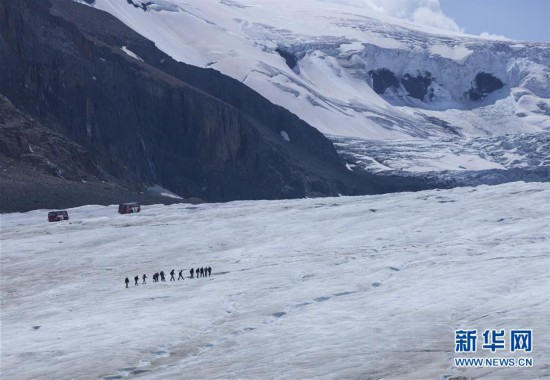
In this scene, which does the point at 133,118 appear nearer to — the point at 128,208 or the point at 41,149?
the point at 41,149

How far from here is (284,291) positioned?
56312 mm

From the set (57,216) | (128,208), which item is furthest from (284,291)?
(128,208)

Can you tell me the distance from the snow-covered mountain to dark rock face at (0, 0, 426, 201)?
56.7 m

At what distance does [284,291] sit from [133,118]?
12205 cm

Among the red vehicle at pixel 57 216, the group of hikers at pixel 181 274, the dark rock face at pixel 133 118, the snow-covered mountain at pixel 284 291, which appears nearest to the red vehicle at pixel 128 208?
the snow-covered mountain at pixel 284 291

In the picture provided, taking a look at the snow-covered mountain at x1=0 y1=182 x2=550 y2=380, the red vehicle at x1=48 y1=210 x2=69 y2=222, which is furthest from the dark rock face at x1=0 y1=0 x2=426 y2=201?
the snow-covered mountain at x1=0 y1=182 x2=550 y2=380

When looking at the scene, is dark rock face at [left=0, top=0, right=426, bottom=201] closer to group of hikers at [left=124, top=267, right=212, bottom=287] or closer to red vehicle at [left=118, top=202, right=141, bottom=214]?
red vehicle at [left=118, top=202, right=141, bottom=214]

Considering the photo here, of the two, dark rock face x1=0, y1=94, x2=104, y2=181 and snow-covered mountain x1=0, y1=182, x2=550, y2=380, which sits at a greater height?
dark rock face x1=0, y1=94, x2=104, y2=181

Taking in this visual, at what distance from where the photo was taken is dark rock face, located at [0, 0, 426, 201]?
495 ft

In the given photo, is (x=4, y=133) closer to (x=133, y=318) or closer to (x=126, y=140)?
(x=126, y=140)

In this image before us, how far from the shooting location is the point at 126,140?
549 ft

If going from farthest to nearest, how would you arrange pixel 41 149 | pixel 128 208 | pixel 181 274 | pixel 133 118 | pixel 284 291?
pixel 133 118 → pixel 41 149 → pixel 128 208 → pixel 181 274 → pixel 284 291

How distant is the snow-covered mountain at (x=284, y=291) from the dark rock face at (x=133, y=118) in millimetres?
56737

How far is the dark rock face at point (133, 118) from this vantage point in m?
151
